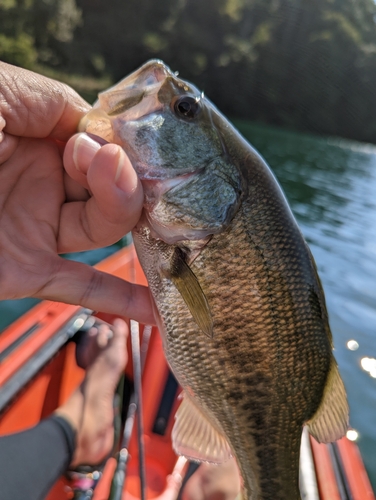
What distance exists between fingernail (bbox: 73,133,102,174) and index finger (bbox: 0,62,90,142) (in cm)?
36

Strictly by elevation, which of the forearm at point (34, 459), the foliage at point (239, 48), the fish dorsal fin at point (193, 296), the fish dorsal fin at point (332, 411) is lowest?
the foliage at point (239, 48)

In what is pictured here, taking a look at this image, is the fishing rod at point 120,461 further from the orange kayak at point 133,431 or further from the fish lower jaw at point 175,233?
the fish lower jaw at point 175,233

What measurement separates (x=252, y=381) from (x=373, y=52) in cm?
7516

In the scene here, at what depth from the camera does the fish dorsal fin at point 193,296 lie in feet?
5.37

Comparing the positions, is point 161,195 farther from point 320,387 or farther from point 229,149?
point 320,387

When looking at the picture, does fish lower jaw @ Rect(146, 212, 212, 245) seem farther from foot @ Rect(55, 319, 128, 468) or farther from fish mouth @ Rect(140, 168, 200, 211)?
foot @ Rect(55, 319, 128, 468)

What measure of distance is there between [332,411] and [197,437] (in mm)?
652

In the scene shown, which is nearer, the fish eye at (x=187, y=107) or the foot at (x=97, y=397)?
the fish eye at (x=187, y=107)

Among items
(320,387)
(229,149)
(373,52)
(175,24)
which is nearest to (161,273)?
(229,149)

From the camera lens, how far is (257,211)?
1.74 metres

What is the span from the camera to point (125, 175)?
4.88 ft

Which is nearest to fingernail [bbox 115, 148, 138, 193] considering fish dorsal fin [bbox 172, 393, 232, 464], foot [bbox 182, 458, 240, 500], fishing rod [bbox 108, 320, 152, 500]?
fish dorsal fin [bbox 172, 393, 232, 464]

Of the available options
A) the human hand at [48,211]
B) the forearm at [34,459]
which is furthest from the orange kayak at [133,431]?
the human hand at [48,211]

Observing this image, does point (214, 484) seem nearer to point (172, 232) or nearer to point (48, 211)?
point (172, 232)
